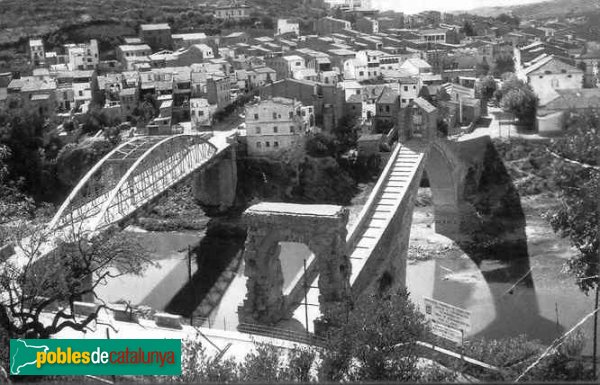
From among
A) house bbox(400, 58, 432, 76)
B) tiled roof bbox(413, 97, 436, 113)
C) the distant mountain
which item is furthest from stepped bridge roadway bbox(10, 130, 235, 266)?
the distant mountain

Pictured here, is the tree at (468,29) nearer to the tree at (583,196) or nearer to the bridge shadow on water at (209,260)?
the bridge shadow on water at (209,260)

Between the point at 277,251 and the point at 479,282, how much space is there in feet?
35.8

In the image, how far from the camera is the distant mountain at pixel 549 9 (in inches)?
1817

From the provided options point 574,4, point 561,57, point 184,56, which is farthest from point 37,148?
point 574,4

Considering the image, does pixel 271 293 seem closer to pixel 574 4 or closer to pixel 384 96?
pixel 384 96

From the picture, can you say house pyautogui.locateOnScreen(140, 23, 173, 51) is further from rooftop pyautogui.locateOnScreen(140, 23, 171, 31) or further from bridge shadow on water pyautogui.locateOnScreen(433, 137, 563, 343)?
bridge shadow on water pyautogui.locateOnScreen(433, 137, 563, 343)

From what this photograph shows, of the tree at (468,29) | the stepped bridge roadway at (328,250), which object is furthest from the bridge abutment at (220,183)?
the tree at (468,29)

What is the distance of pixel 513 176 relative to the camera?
37.0m

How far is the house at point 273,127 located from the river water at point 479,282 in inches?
266

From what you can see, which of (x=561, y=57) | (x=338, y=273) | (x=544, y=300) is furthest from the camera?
(x=561, y=57)

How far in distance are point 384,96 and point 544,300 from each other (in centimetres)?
1917

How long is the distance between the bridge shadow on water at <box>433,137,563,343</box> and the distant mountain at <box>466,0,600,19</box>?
10.8 meters

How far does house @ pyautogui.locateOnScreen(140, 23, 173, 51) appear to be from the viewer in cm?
6141
